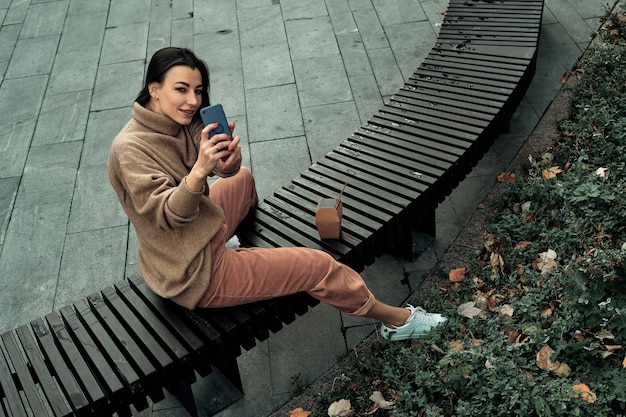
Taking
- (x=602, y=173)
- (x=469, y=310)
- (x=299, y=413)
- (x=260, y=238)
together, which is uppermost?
(x=260, y=238)

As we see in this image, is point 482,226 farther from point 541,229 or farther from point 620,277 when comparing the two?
point 620,277

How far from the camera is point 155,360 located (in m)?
3.27

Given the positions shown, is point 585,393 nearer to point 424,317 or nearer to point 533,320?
point 533,320

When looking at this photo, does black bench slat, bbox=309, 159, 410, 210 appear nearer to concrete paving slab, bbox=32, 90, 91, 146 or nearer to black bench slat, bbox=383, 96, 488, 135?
black bench slat, bbox=383, 96, 488, 135

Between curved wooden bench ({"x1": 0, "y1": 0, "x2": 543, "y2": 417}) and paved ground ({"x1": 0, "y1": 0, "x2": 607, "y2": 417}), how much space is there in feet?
1.45

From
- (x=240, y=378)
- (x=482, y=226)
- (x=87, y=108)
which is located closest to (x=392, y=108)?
(x=482, y=226)

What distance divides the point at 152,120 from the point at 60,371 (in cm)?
127

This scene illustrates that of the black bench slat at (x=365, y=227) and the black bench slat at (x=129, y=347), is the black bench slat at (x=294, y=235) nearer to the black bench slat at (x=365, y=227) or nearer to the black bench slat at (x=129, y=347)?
the black bench slat at (x=365, y=227)

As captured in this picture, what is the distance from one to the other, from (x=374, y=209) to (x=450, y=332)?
0.83 metres

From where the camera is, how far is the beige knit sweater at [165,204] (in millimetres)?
2957

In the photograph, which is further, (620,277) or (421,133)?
(421,133)

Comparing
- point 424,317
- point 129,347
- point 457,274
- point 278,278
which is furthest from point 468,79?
point 129,347

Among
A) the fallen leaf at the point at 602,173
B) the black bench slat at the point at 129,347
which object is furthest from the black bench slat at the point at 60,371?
the fallen leaf at the point at 602,173

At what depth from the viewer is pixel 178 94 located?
3.16 m
